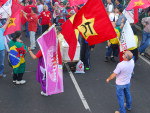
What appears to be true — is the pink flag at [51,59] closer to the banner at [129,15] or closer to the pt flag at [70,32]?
the pt flag at [70,32]

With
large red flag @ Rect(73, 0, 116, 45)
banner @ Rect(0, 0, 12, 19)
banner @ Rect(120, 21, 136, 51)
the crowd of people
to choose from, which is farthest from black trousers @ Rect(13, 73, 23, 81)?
banner @ Rect(120, 21, 136, 51)

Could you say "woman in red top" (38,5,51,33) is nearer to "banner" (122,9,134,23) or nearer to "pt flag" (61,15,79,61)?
"banner" (122,9,134,23)

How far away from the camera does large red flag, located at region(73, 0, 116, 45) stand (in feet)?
20.7

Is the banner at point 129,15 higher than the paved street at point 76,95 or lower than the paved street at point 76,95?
higher

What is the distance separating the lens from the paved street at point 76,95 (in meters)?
7.26

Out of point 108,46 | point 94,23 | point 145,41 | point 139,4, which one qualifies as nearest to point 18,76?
point 94,23

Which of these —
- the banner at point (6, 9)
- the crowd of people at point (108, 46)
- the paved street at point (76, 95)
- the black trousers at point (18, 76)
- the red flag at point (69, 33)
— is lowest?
the paved street at point (76, 95)

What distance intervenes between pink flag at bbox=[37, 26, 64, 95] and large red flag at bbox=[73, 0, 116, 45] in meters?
0.76

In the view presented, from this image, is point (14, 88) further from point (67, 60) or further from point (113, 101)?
point (113, 101)

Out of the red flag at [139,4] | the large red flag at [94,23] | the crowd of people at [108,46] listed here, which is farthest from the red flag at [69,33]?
the red flag at [139,4]

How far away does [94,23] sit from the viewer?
6.50m

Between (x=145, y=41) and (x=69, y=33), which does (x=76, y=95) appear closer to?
(x=69, y=33)

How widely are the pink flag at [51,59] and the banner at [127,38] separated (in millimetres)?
2226

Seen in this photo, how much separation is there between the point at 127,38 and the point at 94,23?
225 cm
